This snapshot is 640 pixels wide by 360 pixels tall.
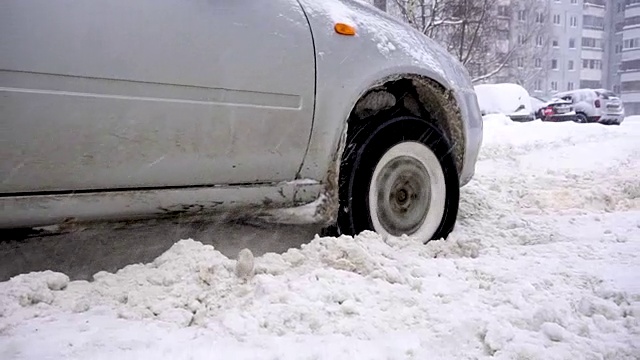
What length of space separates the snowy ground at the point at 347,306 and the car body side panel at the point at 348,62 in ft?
1.76

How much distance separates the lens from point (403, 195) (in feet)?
11.6

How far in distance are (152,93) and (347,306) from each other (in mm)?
1245

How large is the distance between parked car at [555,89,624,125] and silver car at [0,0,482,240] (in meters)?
18.8

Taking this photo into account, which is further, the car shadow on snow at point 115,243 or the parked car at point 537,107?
the parked car at point 537,107

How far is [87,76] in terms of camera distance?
7.75ft

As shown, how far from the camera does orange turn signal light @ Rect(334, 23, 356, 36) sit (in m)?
3.10

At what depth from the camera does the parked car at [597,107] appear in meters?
20.3

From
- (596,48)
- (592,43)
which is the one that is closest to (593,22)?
(592,43)

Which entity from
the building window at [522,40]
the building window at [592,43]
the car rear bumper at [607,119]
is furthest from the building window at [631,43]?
the car rear bumper at [607,119]

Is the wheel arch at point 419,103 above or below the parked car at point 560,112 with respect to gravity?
above

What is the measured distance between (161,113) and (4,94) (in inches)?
24.4

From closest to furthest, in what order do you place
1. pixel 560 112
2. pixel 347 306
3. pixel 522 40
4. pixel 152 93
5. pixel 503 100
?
pixel 347 306
pixel 152 93
pixel 503 100
pixel 560 112
pixel 522 40

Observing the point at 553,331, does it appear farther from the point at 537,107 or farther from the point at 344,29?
the point at 537,107

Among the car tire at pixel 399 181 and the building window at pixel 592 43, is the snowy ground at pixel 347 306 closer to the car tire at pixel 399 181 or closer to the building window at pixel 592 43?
the car tire at pixel 399 181
